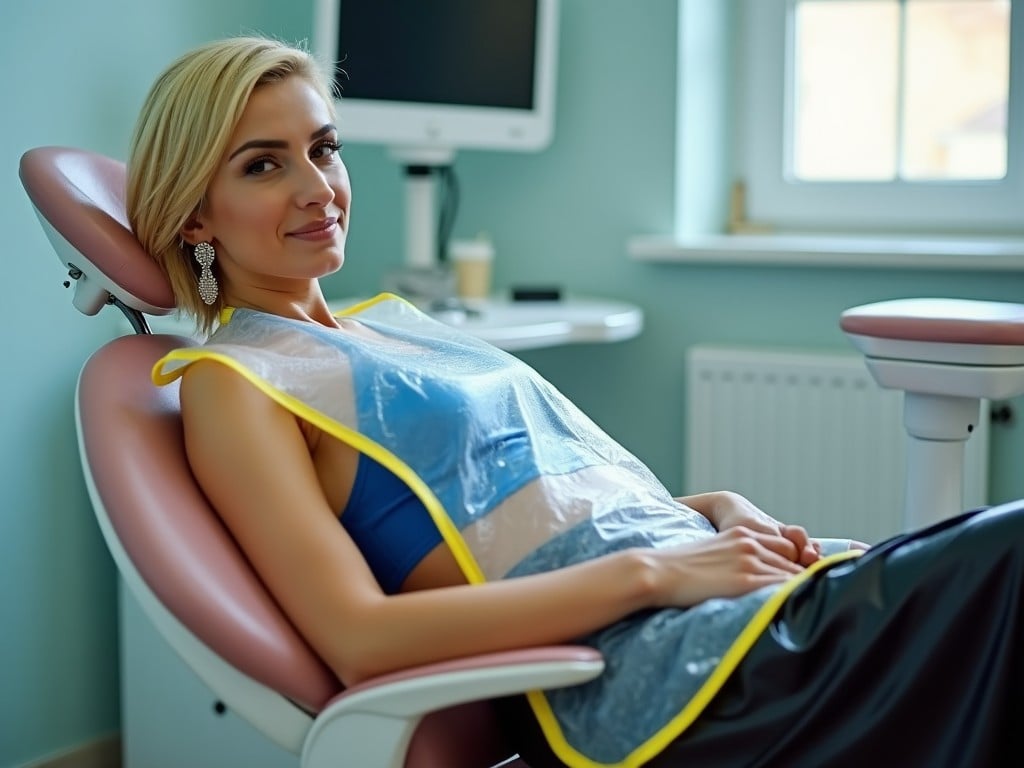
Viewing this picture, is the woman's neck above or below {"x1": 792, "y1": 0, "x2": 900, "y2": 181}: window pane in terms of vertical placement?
below

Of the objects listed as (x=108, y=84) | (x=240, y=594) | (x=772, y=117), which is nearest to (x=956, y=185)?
(x=772, y=117)

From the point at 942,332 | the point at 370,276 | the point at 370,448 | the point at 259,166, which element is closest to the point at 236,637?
the point at 370,448

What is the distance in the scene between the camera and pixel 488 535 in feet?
4.05

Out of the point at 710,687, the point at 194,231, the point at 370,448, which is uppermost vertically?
the point at 194,231

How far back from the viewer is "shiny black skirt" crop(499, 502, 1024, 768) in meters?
1.05

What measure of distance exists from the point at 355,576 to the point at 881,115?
190 cm

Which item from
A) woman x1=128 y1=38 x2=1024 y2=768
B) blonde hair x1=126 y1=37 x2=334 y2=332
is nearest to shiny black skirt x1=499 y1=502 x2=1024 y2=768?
woman x1=128 y1=38 x2=1024 y2=768

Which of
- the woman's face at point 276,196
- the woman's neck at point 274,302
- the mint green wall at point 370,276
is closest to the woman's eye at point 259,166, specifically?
the woman's face at point 276,196

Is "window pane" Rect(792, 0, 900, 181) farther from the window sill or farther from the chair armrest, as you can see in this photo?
the chair armrest

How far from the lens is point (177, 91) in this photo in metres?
1.32

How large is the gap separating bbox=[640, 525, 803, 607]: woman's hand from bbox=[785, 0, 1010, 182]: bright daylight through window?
5.36 ft

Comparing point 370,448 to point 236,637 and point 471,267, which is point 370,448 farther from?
point 471,267

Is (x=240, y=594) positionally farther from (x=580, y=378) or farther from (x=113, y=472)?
(x=580, y=378)

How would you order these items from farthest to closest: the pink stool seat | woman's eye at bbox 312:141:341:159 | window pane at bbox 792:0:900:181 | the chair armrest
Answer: window pane at bbox 792:0:900:181
the pink stool seat
woman's eye at bbox 312:141:341:159
the chair armrest
